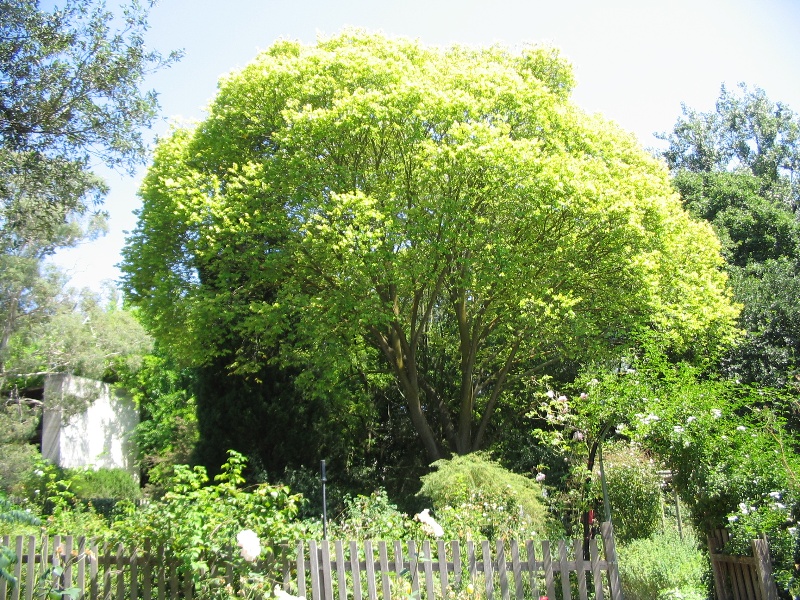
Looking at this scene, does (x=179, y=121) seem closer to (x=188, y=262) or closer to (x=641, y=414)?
(x=188, y=262)

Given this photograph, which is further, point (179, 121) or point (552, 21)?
point (179, 121)

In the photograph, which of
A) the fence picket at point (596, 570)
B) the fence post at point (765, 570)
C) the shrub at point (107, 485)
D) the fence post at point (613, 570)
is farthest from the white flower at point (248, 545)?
the shrub at point (107, 485)

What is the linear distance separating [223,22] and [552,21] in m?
4.56

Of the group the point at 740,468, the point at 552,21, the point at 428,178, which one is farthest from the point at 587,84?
the point at 740,468

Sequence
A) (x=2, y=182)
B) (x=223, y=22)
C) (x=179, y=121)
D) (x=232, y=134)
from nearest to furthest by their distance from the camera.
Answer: (x=223, y=22) < (x=2, y=182) < (x=232, y=134) < (x=179, y=121)

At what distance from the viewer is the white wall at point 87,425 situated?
2566 cm

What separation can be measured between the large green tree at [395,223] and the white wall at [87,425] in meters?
13.1

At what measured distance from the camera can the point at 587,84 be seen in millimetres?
17703

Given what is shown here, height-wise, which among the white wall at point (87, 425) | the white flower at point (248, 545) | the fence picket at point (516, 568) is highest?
the white wall at point (87, 425)

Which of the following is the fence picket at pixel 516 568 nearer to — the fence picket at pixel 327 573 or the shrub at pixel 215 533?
the fence picket at pixel 327 573

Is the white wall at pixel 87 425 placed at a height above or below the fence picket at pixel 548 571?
above

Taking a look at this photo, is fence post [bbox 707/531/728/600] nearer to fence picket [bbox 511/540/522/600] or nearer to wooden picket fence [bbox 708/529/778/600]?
wooden picket fence [bbox 708/529/778/600]

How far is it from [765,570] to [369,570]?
10.6ft

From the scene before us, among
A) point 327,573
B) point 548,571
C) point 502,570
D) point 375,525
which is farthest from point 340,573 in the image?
point 375,525
